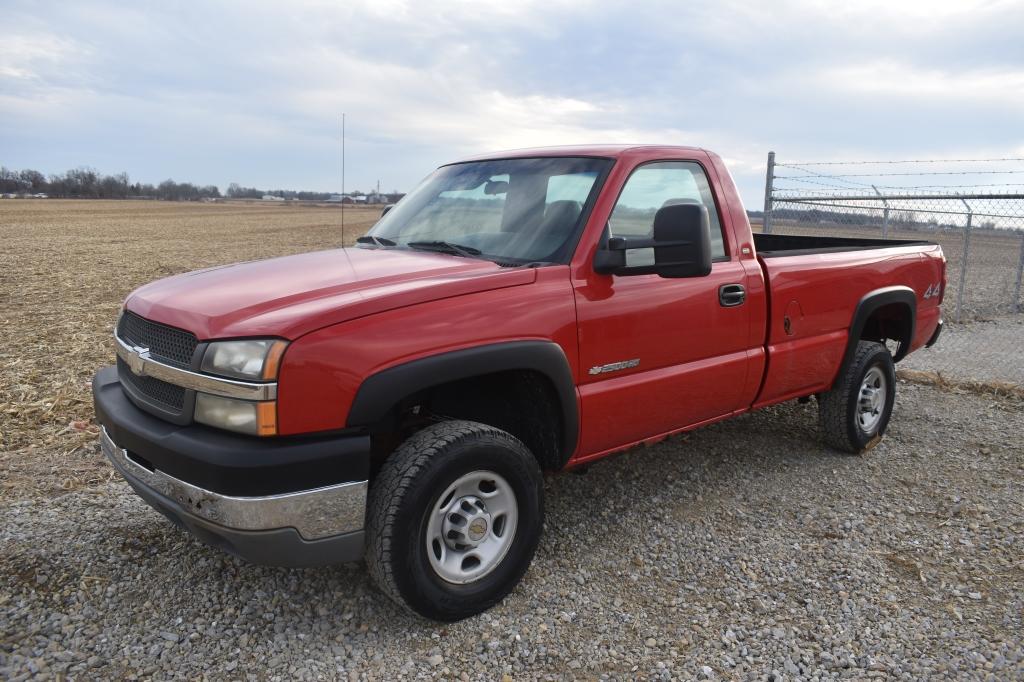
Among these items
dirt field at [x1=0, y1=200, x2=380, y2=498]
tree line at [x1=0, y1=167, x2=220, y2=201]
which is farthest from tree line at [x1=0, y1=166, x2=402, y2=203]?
dirt field at [x1=0, y1=200, x2=380, y2=498]

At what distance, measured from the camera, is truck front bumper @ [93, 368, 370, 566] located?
2.53 m

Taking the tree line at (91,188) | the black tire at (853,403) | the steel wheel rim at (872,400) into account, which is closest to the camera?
the black tire at (853,403)

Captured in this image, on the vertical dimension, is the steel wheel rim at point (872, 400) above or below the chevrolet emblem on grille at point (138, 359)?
below

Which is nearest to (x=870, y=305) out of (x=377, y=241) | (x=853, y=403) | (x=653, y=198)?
(x=853, y=403)

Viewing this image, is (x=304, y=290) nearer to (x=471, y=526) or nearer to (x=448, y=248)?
(x=448, y=248)

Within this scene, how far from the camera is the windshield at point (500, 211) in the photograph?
348cm

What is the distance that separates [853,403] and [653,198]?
2138mm

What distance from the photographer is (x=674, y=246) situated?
3283 mm

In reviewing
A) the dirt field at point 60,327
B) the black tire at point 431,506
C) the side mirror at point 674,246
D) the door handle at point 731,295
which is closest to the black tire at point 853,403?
the door handle at point 731,295

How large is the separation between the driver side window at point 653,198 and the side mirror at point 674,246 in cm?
18

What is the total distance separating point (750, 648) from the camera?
293 centimetres

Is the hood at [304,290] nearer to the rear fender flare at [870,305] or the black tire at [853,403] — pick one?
the rear fender flare at [870,305]

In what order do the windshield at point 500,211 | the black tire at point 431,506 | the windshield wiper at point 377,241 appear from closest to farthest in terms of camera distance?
the black tire at point 431,506, the windshield at point 500,211, the windshield wiper at point 377,241

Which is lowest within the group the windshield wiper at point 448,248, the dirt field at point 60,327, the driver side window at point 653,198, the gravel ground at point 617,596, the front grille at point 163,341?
the gravel ground at point 617,596
